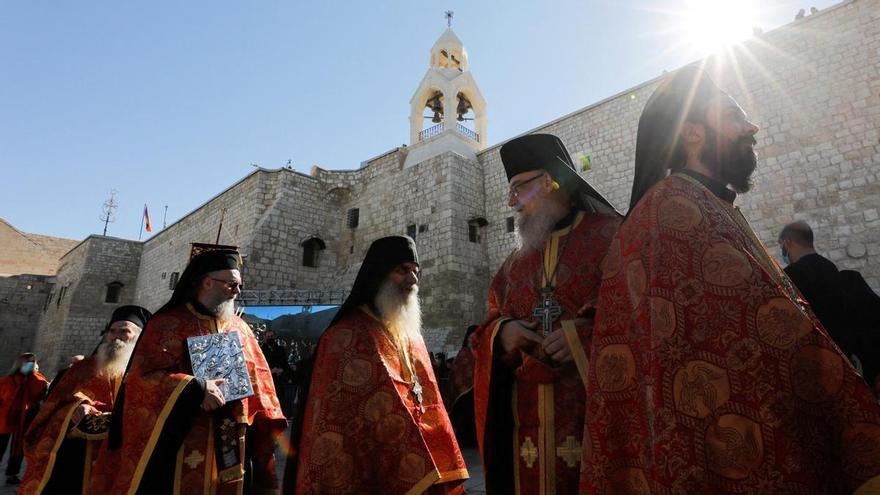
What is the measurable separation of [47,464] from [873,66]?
1348cm

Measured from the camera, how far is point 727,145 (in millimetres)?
1491

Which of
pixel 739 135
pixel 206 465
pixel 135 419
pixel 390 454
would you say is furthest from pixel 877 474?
pixel 135 419

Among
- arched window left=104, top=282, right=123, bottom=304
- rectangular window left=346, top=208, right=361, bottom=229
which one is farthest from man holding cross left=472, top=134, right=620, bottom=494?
arched window left=104, top=282, right=123, bottom=304

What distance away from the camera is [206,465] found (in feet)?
9.12

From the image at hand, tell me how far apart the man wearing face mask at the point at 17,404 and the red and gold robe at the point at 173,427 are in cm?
494

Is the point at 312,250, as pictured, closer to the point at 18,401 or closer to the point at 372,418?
the point at 18,401

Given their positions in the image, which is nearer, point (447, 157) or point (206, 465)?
point (206, 465)

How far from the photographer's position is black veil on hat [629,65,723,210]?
4.99 ft

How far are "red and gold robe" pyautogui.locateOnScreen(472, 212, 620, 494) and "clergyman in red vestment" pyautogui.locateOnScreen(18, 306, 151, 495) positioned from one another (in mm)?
2961

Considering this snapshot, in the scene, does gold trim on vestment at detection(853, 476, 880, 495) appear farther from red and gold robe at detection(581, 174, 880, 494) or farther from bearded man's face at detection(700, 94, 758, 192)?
bearded man's face at detection(700, 94, 758, 192)

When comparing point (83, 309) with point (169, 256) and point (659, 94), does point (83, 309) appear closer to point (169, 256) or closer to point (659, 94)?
point (169, 256)

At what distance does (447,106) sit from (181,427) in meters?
15.6

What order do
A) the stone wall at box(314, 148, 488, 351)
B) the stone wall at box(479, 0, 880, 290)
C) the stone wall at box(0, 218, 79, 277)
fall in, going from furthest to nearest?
1. the stone wall at box(0, 218, 79, 277)
2. the stone wall at box(314, 148, 488, 351)
3. the stone wall at box(479, 0, 880, 290)

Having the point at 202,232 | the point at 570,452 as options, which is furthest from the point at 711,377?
the point at 202,232
